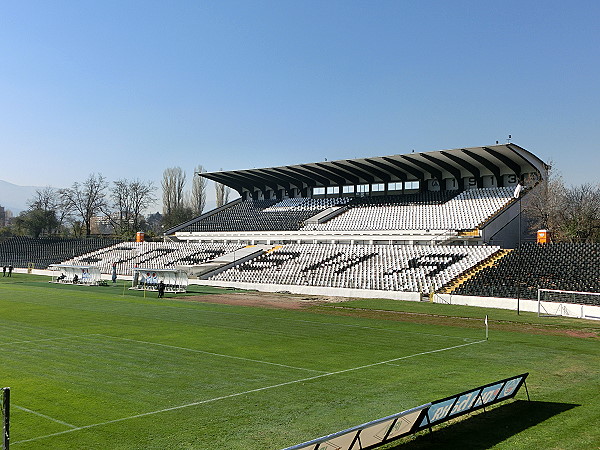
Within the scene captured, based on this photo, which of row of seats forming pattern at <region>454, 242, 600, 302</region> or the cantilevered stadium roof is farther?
the cantilevered stadium roof

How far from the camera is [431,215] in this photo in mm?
65125

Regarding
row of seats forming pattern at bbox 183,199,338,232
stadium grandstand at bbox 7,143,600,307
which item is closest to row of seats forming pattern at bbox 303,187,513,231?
stadium grandstand at bbox 7,143,600,307

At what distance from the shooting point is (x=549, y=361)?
22203 mm

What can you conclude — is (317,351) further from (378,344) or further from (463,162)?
(463,162)

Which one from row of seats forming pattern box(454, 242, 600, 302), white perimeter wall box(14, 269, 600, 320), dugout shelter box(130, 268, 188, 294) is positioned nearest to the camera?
white perimeter wall box(14, 269, 600, 320)

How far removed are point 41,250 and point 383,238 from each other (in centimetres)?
5181

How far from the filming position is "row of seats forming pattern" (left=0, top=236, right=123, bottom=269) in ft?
272

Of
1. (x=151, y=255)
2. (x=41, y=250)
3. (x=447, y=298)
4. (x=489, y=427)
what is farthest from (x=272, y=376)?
(x=41, y=250)

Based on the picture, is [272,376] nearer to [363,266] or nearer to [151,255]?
[363,266]

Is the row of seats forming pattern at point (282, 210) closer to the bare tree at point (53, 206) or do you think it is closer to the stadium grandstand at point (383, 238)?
the stadium grandstand at point (383, 238)

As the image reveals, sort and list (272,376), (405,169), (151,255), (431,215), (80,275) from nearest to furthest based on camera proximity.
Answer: (272,376) < (80,275) < (431,215) < (405,169) < (151,255)

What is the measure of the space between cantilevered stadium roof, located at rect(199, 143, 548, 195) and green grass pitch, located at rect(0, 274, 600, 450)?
103 ft

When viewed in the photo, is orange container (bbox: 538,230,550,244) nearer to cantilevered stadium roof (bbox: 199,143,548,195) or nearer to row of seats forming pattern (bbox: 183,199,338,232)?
cantilevered stadium roof (bbox: 199,143,548,195)

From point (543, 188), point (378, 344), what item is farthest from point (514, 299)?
point (543, 188)
